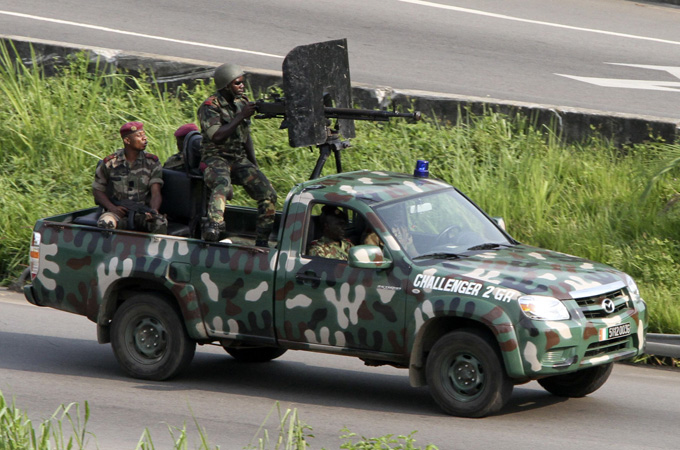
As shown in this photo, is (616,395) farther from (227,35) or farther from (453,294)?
(227,35)

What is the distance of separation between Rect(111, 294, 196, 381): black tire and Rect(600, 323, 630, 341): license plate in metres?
3.37

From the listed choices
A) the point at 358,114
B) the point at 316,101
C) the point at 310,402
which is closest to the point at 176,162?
the point at 316,101

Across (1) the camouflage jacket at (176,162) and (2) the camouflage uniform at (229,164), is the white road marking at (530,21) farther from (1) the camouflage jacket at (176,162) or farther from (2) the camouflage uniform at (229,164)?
(2) the camouflage uniform at (229,164)

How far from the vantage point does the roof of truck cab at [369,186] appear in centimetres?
879

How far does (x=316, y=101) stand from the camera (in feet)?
31.4

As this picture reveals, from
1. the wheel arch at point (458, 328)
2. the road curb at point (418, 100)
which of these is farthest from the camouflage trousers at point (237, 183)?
the road curb at point (418, 100)

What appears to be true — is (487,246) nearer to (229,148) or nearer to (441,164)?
(229,148)

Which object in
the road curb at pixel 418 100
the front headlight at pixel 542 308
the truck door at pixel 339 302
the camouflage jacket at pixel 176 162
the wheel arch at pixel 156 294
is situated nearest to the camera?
the front headlight at pixel 542 308

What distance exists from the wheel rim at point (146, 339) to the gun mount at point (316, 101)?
5.96 feet

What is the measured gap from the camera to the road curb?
13.0 meters

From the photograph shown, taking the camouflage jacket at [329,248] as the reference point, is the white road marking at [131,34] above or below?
above

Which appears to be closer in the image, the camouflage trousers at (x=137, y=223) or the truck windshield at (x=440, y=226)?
the truck windshield at (x=440, y=226)

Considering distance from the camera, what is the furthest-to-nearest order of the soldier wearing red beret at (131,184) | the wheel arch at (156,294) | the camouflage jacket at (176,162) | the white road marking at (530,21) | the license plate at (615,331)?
the white road marking at (530,21)
the camouflage jacket at (176,162)
the soldier wearing red beret at (131,184)
the wheel arch at (156,294)
the license plate at (615,331)

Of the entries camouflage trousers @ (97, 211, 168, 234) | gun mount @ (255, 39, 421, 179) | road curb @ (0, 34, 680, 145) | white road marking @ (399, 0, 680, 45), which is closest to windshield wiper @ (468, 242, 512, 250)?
gun mount @ (255, 39, 421, 179)
